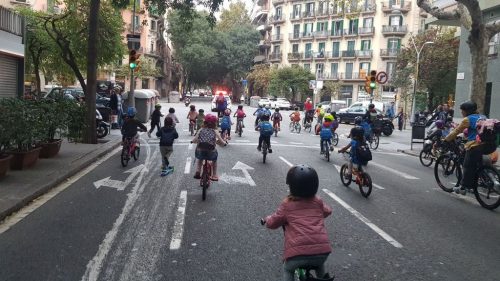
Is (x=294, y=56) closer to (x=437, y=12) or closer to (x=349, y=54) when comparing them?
(x=349, y=54)

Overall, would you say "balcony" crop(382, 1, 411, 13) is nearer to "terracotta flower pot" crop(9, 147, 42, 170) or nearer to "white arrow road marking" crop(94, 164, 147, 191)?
"white arrow road marking" crop(94, 164, 147, 191)

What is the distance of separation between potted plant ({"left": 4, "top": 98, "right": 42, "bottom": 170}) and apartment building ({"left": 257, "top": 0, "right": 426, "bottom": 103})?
5443 cm

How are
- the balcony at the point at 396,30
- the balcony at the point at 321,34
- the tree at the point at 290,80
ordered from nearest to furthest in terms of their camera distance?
the balcony at the point at 396,30 → the tree at the point at 290,80 → the balcony at the point at 321,34

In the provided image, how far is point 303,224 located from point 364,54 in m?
68.8

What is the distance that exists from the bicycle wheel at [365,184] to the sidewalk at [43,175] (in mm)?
5832

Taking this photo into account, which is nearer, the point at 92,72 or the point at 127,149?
the point at 127,149

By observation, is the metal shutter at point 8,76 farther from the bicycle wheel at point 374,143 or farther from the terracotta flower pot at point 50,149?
the bicycle wheel at point 374,143

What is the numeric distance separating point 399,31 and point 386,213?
63.6 metres

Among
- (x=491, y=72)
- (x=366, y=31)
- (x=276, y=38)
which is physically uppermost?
(x=276, y=38)

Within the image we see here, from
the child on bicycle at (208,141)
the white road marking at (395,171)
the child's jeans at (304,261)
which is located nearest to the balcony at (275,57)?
the white road marking at (395,171)

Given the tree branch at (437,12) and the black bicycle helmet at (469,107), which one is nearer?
the black bicycle helmet at (469,107)

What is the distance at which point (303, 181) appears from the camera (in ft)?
12.4

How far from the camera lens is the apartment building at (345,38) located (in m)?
67.0

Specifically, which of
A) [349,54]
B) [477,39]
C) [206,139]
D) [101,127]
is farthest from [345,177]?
[349,54]
